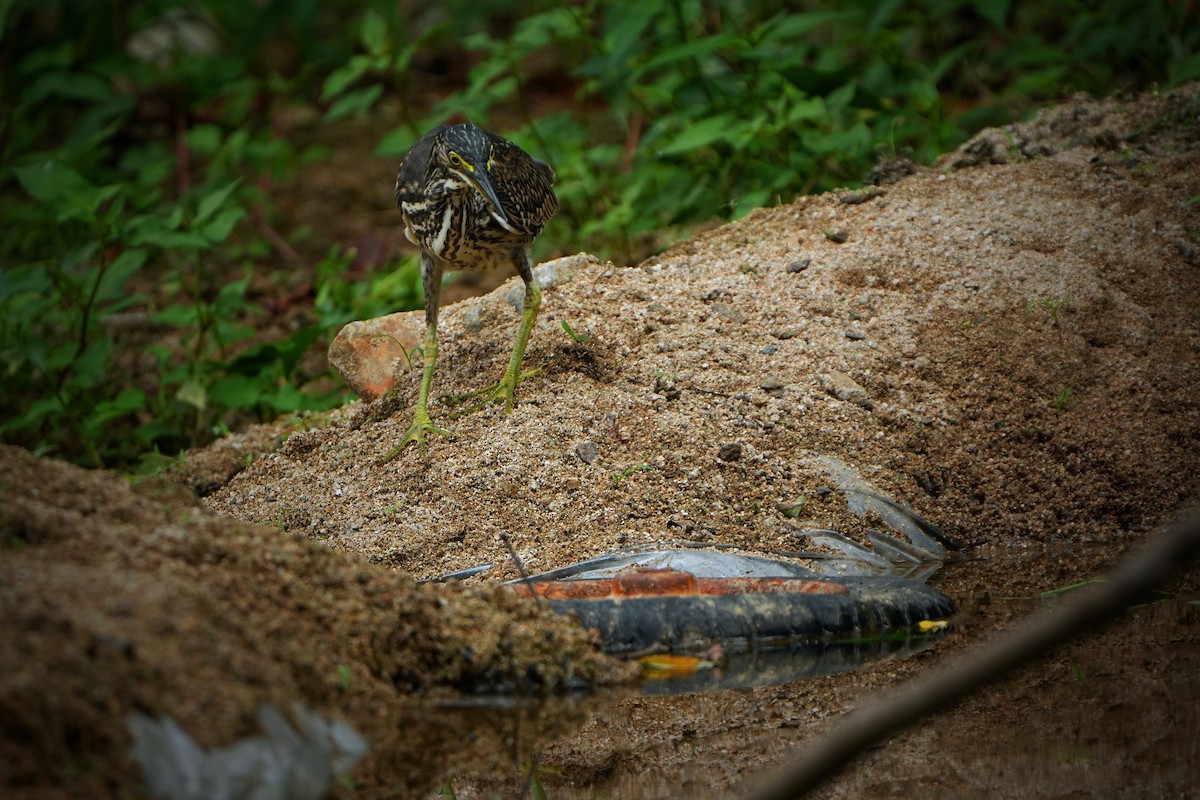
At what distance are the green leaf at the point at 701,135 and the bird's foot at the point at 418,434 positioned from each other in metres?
1.80

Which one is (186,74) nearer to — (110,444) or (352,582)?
(110,444)

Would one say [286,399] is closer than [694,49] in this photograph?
Yes

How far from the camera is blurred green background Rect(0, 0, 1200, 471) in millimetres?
5109

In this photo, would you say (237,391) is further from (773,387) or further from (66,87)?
(773,387)

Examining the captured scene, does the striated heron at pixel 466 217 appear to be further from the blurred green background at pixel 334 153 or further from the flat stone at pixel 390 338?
the blurred green background at pixel 334 153

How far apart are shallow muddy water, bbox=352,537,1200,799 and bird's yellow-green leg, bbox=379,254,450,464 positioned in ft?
4.81

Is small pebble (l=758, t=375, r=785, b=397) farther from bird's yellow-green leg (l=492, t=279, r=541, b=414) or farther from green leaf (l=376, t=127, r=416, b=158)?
green leaf (l=376, t=127, r=416, b=158)

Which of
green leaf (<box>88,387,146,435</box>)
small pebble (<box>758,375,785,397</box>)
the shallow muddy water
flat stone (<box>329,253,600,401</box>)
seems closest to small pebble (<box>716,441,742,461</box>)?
small pebble (<box>758,375,785,397</box>)

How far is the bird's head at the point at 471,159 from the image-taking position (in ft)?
12.4

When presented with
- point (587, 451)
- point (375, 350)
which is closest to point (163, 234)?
point (375, 350)

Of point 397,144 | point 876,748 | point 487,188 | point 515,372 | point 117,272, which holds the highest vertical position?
point 487,188

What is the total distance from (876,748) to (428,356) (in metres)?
2.21

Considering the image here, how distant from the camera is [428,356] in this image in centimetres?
409

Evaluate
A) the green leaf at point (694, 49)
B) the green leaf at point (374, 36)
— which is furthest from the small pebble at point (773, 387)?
the green leaf at point (374, 36)
